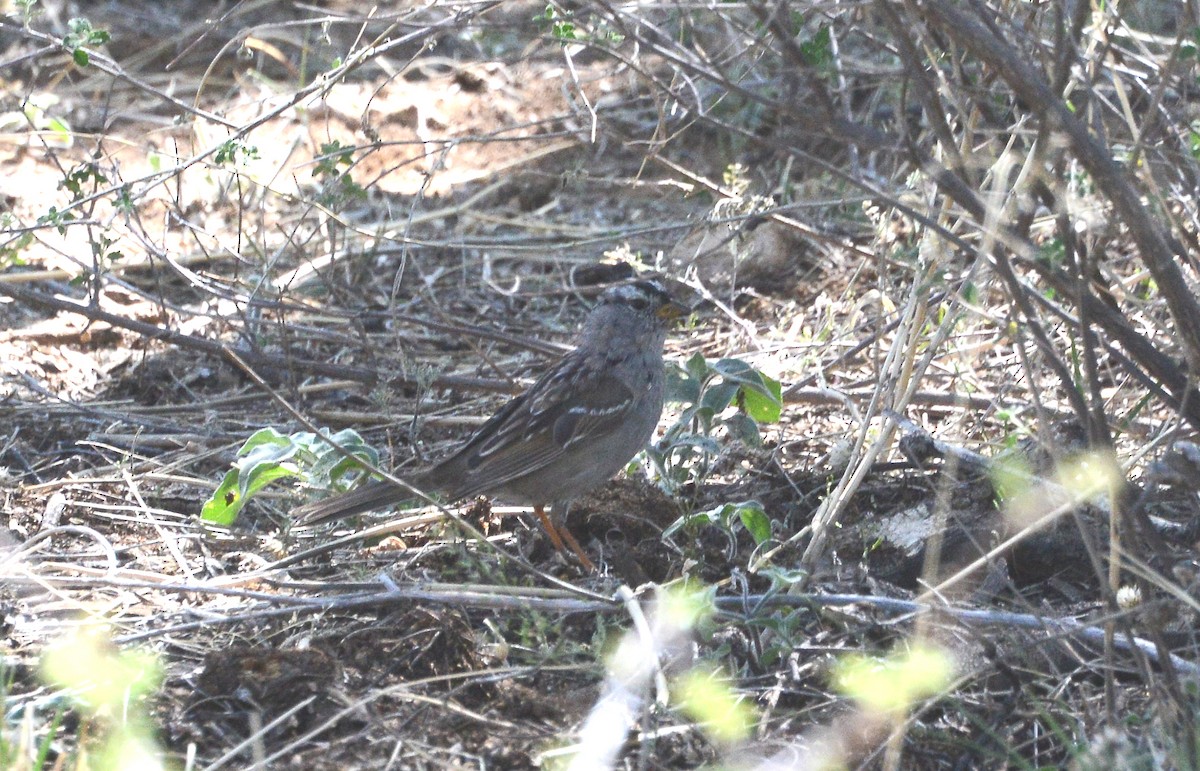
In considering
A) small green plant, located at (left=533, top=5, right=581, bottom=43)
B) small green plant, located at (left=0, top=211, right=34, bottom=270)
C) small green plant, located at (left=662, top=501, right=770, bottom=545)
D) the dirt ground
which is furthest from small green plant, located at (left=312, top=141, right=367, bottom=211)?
small green plant, located at (left=662, top=501, right=770, bottom=545)

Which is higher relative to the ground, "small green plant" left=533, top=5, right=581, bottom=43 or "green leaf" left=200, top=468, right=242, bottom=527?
"small green plant" left=533, top=5, right=581, bottom=43

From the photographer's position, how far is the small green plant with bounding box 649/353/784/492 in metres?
4.45

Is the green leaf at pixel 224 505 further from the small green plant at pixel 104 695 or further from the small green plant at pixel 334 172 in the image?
the small green plant at pixel 334 172

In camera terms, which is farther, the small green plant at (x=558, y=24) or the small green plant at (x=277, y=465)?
the small green plant at (x=277, y=465)

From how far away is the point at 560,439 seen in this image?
15.4 ft

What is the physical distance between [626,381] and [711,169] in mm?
2589

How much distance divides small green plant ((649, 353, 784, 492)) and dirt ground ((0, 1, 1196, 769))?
32 millimetres

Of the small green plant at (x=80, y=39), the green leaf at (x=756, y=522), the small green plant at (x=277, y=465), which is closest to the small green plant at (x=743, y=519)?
the green leaf at (x=756, y=522)

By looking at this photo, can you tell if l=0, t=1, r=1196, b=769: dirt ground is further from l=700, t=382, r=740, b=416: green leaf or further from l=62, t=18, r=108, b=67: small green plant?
l=62, t=18, r=108, b=67: small green plant

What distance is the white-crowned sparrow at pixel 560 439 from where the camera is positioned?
464 cm

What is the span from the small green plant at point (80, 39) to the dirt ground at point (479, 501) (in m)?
0.31

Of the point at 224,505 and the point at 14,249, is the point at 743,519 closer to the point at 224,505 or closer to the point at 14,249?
the point at 224,505

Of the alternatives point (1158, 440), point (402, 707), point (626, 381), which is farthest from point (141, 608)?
point (1158, 440)

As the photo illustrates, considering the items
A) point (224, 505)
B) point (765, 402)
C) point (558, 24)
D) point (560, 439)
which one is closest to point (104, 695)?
point (224, 505)
